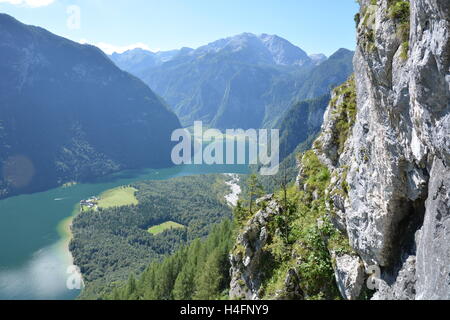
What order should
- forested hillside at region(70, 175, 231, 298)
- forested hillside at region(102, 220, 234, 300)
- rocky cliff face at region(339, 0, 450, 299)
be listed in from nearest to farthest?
1. rocky cliff face at region(339, 0, 450, 299)
2. forested hillside at region(102, 220, 234, 300)
3. forested hillside at region(70, 175, 231, 298)

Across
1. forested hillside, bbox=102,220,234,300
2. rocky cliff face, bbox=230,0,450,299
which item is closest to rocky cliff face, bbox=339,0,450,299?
rocky cliff face, bbox=230,0,450,299

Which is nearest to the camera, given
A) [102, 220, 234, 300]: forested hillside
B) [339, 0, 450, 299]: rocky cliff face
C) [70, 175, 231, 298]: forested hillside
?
[339, 0, 450, 299]: rocky cliff face

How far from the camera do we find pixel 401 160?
1289 cm

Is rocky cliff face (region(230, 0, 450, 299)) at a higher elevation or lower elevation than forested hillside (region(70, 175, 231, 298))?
higher

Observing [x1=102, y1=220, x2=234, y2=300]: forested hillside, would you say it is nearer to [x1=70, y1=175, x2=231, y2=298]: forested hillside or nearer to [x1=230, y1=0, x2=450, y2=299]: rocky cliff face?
[x1=230, y1=0, x2=450, y2=299]: rocky cliff face

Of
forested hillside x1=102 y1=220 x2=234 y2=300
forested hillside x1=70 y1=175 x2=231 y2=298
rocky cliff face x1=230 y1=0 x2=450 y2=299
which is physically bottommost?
forested hillside x1=70 y1=175 x2=231 y2=298

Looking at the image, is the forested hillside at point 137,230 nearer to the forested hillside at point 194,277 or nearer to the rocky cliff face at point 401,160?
the forested hillside at point 194,277

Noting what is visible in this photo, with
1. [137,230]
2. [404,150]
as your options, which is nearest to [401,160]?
[404,150]

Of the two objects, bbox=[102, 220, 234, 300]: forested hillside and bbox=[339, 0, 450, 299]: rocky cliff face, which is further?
bbox=[102, 220, 234, 300]: forested hillside

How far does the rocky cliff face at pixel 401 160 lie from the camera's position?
9828 millimetres

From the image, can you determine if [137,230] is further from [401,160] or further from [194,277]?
[401,160]

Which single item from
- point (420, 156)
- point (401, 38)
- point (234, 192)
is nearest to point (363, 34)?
point (401, 38)

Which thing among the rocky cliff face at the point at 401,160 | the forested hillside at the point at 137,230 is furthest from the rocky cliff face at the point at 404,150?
the forested hillside at the point at 137,230

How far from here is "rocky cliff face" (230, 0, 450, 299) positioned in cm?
983
